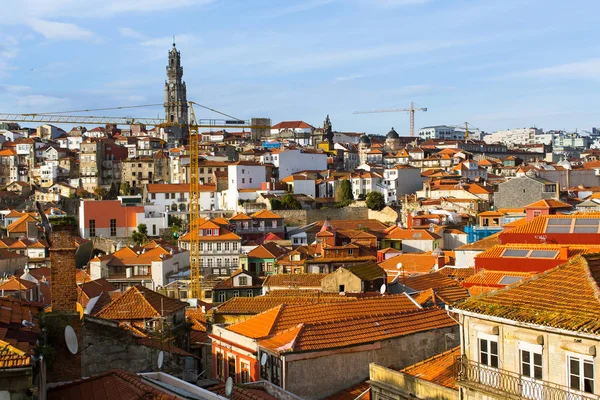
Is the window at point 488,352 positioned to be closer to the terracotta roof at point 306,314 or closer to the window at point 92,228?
the terracotta roof at point 306,314

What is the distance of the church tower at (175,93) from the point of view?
138000 mm

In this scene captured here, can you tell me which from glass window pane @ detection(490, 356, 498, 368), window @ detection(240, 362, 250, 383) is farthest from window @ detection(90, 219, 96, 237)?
→ glass window pane @ detection(490, 356, 498, 368)

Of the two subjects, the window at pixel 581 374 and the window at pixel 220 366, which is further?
the window at pixel 220 366

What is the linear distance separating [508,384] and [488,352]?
58 cm

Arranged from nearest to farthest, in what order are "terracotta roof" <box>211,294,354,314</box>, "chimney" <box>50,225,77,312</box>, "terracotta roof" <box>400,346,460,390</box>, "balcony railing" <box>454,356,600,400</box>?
"balcony railing" <box>454,356,600,400</box>, "chimney" <box>50,225,77,312</box>, "terracotta roof" <box>400,346,460,390</box>, "terracotta roof" <box>211,294,354,314</box>

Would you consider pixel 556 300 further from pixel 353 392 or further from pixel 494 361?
pixel 353 392

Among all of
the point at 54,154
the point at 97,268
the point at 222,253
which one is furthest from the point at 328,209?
the point at 54,154

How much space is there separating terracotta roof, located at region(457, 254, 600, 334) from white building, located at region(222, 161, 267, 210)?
215 feet

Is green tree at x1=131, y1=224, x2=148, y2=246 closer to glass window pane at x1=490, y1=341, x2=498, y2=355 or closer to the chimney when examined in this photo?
the chimney

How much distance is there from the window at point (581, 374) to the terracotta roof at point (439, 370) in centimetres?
255

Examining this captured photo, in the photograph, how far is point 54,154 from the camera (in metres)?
102

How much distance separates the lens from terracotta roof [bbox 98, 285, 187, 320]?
19.5m

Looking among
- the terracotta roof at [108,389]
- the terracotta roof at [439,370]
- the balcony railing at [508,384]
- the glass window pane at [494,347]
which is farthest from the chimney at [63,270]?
the glass window pane at [494,347]

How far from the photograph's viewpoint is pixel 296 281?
28.3 metres
